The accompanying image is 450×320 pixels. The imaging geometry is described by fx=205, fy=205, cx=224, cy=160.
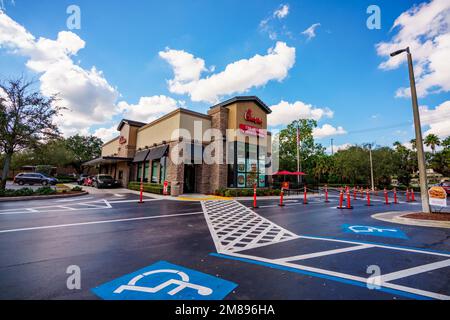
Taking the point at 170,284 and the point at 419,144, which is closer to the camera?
the point at 170,284

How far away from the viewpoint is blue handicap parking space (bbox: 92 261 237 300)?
2820mm

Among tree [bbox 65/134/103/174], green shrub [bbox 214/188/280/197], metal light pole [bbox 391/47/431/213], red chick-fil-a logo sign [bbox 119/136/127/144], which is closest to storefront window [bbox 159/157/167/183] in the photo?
green shrub [bbox 214/188/280/197]

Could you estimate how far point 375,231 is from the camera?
684 centimetres

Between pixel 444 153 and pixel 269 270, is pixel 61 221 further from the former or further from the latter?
pixel 444 153

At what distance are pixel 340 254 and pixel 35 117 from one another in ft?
66.7

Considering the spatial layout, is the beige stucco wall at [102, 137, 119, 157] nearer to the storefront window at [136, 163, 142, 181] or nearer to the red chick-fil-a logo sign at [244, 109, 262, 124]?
the storefront window at [136, 163, 142, 181]

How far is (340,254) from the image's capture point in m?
4.59

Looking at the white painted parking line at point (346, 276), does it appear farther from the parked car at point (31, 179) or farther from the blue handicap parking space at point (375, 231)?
the parked car at point (31, 179)

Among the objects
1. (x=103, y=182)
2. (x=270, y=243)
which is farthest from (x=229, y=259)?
(x=103, y=182)

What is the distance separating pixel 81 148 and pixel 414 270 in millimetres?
60764

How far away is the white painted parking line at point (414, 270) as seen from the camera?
3514mm

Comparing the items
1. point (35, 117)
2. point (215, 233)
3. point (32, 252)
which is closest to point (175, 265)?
point (215, 233)

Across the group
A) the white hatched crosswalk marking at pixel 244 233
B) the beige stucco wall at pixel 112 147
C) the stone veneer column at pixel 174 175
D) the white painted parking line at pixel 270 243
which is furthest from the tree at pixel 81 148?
the white painted parking line at pixel 270 243

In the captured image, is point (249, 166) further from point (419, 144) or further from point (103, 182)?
point (103, 182)
